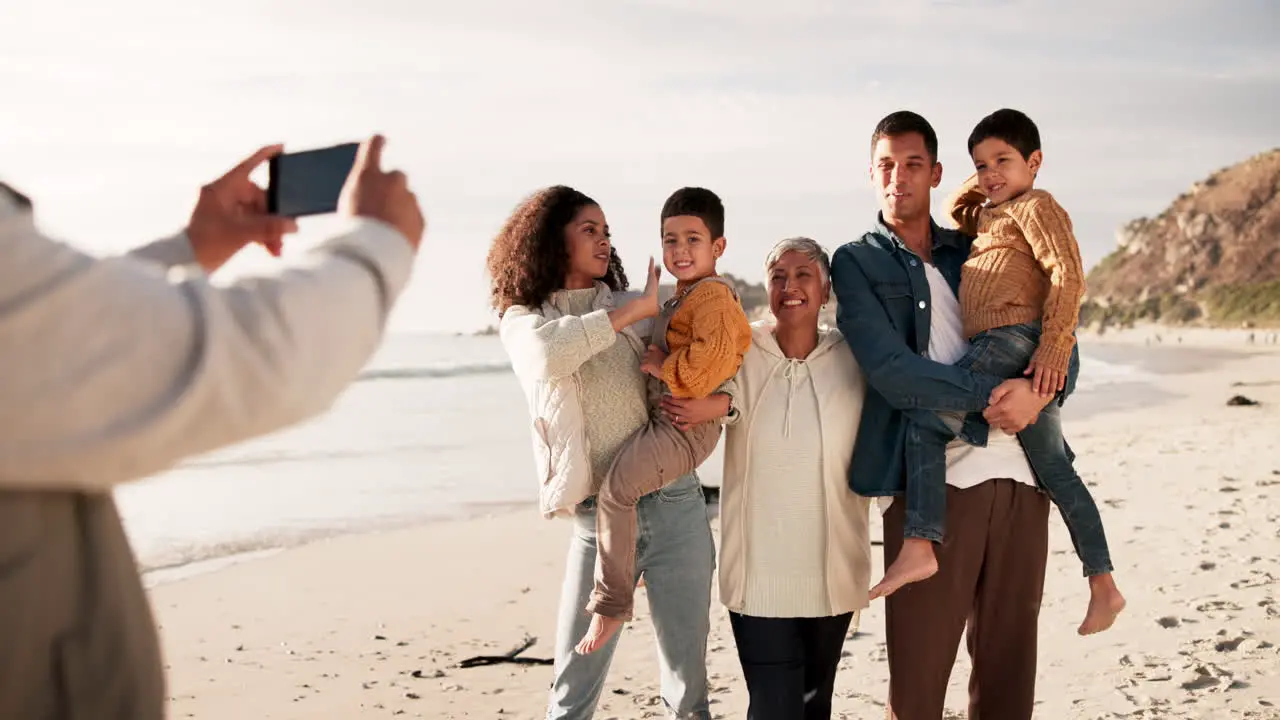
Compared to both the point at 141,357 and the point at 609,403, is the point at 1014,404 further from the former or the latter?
the point at 141,357

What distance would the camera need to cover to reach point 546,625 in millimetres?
6453

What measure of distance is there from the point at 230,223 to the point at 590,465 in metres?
1.81

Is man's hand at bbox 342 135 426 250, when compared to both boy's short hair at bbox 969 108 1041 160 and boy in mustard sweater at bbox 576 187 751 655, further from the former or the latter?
boy's short hair at bbox 969 108 1041 160

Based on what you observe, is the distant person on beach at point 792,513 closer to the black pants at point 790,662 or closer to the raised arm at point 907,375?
the black pants at point 790,662

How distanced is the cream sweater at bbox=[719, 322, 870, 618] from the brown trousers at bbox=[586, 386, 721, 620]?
21 centimetres

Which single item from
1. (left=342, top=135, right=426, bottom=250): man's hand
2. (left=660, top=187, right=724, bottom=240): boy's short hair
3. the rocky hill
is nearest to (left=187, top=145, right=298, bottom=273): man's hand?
(left=342, top=135, right=426, bottom=250): man's hand

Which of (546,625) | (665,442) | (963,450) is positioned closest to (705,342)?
(665,442)

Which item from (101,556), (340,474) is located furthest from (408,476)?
(101,556)

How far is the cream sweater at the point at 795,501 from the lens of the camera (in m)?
3.28

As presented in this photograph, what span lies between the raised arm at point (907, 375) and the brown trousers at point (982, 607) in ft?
1.00

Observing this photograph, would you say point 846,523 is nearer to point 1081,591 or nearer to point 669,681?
point 669,681

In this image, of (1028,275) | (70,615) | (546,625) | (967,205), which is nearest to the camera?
(70,615)

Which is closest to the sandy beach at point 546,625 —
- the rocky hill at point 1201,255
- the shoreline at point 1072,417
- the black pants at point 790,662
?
the shoreline at point 1072,417

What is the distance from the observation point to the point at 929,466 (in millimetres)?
3150
